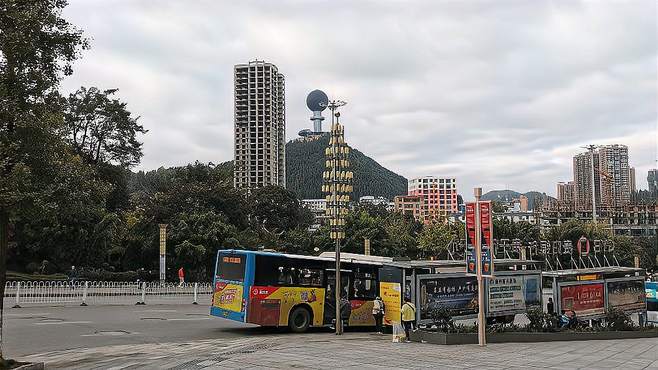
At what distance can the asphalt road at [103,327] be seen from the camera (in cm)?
1723

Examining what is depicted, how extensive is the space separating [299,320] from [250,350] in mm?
6363

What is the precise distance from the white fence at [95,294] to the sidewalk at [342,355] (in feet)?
49.5

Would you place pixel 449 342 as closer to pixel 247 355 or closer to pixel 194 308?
pixel 247 355

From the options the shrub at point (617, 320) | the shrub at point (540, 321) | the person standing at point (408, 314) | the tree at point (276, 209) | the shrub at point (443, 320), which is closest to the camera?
the shrub at point (443, 320)

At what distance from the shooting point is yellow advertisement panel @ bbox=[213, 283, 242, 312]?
20594mm

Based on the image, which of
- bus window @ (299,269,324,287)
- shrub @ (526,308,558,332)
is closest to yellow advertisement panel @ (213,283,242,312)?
bus window @ (299,269,324,287)

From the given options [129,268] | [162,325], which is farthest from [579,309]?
[129,268]

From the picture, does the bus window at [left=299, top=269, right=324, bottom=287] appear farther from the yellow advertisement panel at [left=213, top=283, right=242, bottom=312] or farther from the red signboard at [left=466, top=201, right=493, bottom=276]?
the red signboard at [left=466, top=201, right=493, bottom=276]

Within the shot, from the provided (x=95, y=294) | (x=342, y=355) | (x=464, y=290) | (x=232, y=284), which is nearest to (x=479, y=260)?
(x=464, y=290)

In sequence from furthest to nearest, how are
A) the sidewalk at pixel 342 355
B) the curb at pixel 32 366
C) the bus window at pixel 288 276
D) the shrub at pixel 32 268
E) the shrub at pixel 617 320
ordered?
the shrub at pixel 32 268
the shrub at pixel 617 320
the bus window at pixel 288 276
the sidewalk at pixel 342 355
the curb at pixel 32 366

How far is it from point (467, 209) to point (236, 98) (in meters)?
144

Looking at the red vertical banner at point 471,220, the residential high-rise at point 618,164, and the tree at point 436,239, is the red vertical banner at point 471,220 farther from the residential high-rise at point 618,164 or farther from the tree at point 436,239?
the residential high-rise at point 618,164

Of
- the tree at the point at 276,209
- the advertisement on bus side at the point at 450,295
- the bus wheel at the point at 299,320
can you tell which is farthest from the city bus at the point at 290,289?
the tree at the point at 276,209

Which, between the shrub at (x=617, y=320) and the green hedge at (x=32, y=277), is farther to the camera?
the green hedge at (x=32, y=277)
